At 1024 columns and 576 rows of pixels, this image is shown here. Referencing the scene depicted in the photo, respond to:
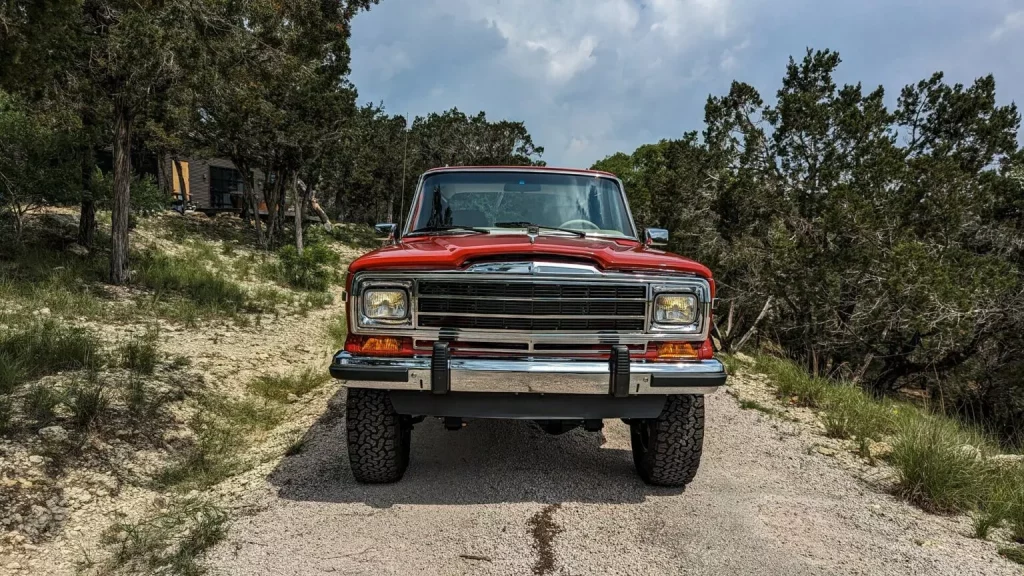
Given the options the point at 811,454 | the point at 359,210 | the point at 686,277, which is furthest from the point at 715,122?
the point at 359,210

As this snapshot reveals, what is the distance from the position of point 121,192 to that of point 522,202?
8.69 m

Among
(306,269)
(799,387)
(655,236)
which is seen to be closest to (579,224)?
(655,236)

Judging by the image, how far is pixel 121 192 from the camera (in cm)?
1002

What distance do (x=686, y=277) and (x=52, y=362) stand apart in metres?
5.28

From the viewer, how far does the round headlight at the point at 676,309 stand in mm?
3189

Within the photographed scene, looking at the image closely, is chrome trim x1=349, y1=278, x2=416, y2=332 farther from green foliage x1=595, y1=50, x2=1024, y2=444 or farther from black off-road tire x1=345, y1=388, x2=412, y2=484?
green foliage x1=595, y1=50, x2=1024, y2=444

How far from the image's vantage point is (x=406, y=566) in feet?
8.91

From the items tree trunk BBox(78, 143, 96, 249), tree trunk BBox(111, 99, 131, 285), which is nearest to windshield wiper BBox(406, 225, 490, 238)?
tree trunk BBox(111, 99, 131, 285)

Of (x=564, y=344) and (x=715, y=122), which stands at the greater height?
(x=715, y=122)

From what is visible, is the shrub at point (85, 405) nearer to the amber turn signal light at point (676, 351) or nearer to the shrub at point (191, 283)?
the amber turn signal light at point (676, 351)

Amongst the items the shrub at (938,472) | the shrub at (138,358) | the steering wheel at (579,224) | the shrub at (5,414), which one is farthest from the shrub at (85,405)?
the shrub at (938,472)

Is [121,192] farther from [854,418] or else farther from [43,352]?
[854,418]

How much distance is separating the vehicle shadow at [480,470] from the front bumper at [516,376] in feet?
2.58

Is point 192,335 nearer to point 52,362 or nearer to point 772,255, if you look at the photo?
point 52,362
